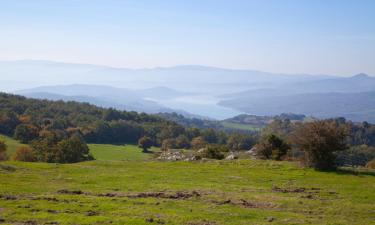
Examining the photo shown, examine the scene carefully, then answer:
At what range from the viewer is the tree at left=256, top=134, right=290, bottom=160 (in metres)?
43.6

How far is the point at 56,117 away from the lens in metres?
139

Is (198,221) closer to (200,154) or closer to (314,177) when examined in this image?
(314,177)

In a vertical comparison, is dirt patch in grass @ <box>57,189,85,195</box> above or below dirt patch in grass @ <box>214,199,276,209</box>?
below

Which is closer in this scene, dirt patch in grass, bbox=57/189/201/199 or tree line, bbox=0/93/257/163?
→ dirt patch in grass, bbox=57/189/201/199

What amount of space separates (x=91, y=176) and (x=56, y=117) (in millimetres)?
117645

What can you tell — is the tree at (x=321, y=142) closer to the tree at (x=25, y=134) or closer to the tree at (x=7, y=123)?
the tree at (x=25, y=134)

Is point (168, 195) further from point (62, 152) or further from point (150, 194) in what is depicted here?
point (62, 152)

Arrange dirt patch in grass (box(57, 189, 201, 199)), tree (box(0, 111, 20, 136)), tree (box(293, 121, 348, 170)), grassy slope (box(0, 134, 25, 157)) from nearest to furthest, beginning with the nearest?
dirt patch in grass (box(57, 189, 201, 199)), tree (box(293, 121, 348, 170)), grassy slope (box(0, 134, 25, 157)), tree (box(0, 111, 20, 136))

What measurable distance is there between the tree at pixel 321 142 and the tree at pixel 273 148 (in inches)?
408

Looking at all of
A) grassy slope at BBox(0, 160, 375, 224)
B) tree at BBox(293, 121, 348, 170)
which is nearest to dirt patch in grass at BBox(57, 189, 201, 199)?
grassy slope at BBox(0, 160, 375, 224)

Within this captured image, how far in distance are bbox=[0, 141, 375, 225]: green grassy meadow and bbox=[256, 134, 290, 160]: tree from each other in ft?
32.4

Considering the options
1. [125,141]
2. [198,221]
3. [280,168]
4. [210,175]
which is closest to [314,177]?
[280,168]

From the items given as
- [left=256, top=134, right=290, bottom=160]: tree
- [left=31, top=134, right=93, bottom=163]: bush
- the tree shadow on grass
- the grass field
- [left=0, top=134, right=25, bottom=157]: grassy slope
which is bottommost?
the grass field

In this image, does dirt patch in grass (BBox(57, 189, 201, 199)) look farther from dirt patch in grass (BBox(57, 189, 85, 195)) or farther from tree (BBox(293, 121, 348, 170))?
tree (BBox(293, 121, 348, 170))
